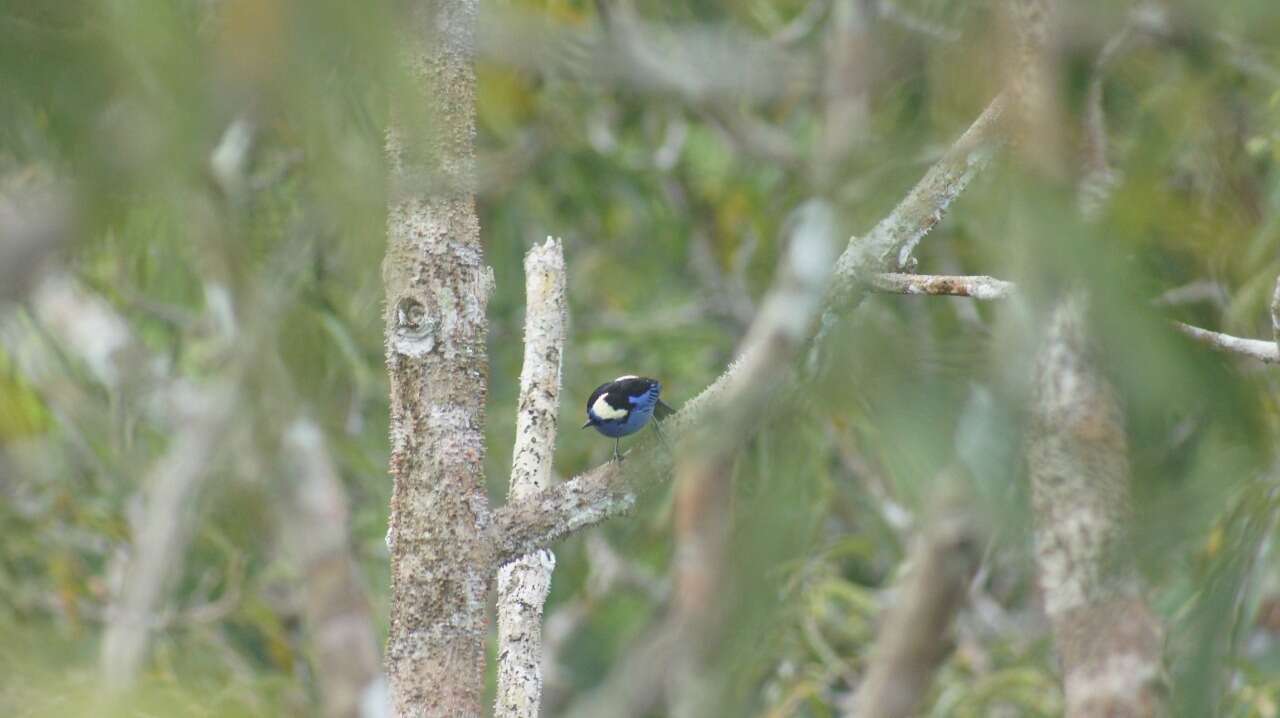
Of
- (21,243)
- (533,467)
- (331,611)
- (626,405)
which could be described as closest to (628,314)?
(21,243)

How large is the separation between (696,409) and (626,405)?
0.77 metres

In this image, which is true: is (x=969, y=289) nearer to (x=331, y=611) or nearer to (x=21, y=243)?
(x=331, y=611)

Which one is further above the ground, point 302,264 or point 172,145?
point 302,264

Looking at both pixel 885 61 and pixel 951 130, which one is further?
pixel 885 61

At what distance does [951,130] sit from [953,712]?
190 centimetres

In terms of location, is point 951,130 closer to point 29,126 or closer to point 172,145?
point 29,126

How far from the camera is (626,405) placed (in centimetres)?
236

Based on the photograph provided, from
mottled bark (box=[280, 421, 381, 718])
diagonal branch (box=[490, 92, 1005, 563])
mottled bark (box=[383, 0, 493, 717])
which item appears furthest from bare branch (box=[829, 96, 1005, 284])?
mottled bark (box=[280, 421, 381, 718])

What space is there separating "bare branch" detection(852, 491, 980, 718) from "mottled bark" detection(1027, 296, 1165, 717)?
19cm

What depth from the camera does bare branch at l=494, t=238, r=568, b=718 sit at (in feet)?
5.57

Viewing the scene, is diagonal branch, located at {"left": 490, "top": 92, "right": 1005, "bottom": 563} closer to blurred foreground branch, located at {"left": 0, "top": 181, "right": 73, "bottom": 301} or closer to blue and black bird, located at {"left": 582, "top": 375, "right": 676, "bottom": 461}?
blue and black bird, located at {"left": 582, "top": 375, "right": 676, "bottom": 461}

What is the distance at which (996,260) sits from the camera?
1447 mm

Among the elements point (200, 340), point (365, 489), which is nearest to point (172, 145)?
point (365, 489)

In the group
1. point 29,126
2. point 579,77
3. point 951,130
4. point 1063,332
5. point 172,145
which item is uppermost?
point 579,77
